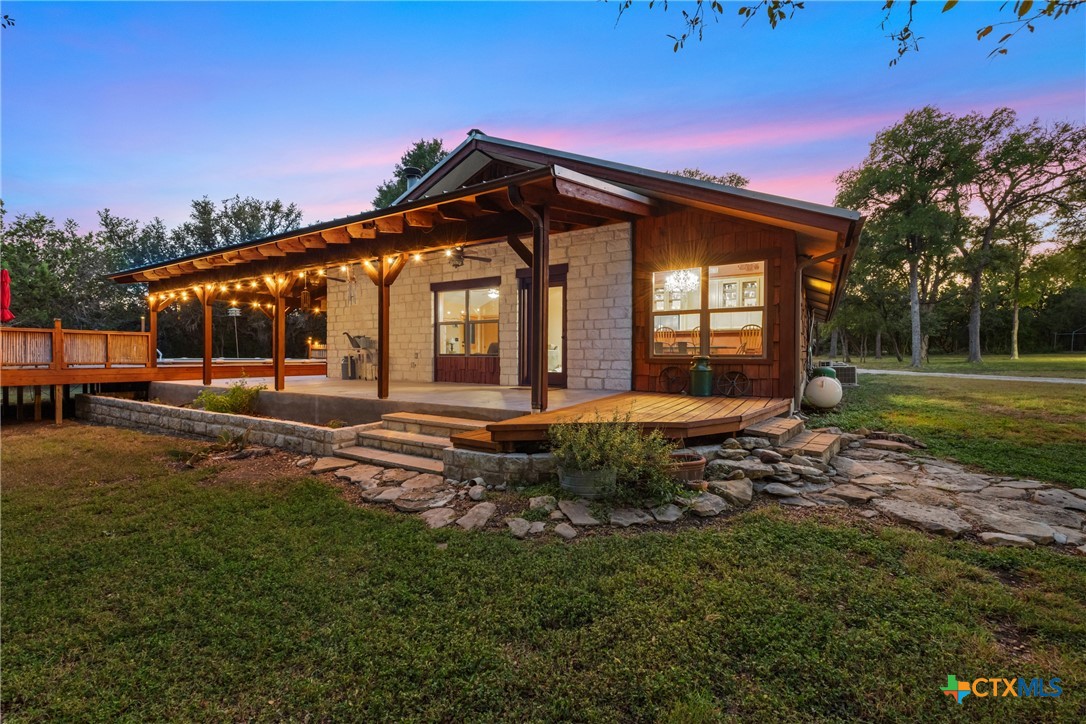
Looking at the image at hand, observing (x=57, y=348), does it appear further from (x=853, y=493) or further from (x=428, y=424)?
(x=853, y=493)

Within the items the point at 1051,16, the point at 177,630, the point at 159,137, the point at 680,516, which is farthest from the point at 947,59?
the point at 159,137

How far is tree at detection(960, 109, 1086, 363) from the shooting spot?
1991 centimetres

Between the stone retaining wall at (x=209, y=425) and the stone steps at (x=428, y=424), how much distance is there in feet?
1.65

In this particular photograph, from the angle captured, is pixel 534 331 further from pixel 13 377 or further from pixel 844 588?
pixel 13 377

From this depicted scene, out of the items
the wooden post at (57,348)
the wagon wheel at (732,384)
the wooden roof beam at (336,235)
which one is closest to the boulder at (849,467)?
the wagon wheel at (732,384)

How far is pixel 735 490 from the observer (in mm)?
3842

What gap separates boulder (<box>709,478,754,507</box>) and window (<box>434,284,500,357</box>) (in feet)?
19.2

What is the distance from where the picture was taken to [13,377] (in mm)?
9031

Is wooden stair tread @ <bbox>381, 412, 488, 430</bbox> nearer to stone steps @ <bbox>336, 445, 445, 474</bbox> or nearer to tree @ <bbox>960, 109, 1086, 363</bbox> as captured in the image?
stone steps @ <bbox>336, 445, 445, 474</bbox>

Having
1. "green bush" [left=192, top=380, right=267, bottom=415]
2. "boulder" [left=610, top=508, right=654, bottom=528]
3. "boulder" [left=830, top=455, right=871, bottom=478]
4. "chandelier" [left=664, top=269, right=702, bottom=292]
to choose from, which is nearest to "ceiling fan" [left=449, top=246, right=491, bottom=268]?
"chandelier" [left=664, top=269, right=702, bottom=292]

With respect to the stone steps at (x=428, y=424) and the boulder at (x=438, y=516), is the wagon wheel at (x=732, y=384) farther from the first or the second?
the boulder at (x=438, y=516)

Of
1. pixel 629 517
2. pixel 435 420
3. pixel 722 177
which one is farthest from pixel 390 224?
pixel 722 177

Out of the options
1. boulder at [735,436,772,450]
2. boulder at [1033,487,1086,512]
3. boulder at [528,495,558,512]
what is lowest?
boulder at [528,495,558,512]

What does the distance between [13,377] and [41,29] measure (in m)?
6.38
